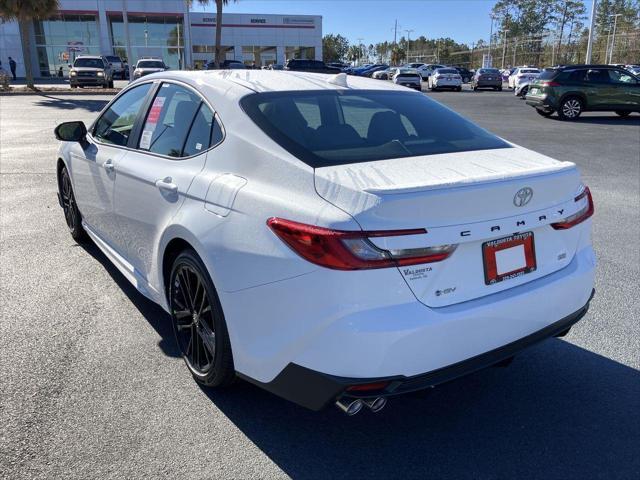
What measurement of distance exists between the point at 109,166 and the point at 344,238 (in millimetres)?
2456

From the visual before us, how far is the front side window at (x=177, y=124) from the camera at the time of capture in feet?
10.1

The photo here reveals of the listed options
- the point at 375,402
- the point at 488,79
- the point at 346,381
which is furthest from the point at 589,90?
the point at 488,79

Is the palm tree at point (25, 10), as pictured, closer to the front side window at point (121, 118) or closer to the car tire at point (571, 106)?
the car tire at point (571, 106)

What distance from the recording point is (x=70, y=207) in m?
5.47

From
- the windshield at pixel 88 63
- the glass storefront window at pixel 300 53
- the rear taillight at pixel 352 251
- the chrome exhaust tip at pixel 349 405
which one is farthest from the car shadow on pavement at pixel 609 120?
the glass storefront window at pixel 300 53

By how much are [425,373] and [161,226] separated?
67.9 inches

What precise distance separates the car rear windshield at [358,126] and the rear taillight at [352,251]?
1.46 feet

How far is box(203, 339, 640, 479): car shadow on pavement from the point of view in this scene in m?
2.49

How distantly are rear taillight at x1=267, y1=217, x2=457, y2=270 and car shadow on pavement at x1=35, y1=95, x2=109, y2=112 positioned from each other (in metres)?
19.9

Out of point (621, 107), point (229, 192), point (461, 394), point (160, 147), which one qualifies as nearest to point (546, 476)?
point (461, 394)

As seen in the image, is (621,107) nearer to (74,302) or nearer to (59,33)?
(74,302)

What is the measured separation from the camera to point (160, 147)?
11.3 feet

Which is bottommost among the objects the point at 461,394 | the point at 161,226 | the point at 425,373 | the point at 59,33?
the point at 461,394

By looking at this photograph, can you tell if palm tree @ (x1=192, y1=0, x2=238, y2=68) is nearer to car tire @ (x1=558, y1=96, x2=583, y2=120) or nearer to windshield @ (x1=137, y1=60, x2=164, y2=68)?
windshield @ (x1=137, y1=60, x2=164, y2=68)
